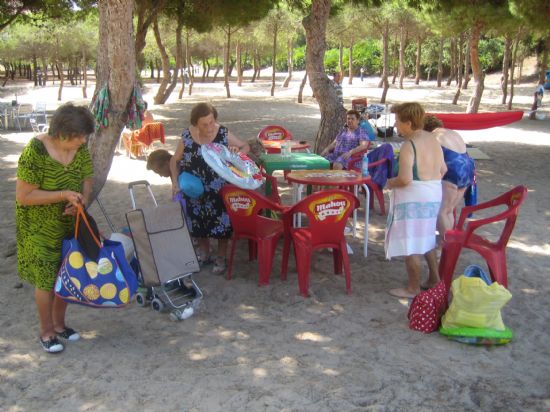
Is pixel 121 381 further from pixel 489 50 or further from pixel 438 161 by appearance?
pixel 489 50

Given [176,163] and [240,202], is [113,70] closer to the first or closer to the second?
[176,163]

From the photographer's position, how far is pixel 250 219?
431 cm

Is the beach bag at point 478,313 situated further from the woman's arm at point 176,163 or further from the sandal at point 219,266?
the woman's arm at point 176,163

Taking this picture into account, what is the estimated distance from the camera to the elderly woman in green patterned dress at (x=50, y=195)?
2922mm

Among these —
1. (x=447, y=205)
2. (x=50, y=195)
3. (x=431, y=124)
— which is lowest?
(x=447, y=205)

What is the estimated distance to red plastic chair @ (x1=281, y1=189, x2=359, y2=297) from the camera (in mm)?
3945

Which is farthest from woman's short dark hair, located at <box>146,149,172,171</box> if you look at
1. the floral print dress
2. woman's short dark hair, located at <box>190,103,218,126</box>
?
woman's short dark hair, located at <box>190,103,218,126</box>

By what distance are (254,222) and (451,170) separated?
1.68 m

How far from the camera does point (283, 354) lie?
3.34 metres

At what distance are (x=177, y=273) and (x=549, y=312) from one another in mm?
2594

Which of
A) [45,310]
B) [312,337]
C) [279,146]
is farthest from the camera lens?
[279,146]

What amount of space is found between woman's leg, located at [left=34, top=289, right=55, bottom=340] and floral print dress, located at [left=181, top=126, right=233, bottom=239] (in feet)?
4.91

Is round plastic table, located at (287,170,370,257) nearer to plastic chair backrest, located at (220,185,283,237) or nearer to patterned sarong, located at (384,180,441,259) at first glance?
plastic chair backrest, located at (220,185,283,237)

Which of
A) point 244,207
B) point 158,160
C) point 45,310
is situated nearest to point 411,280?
point 244,207
